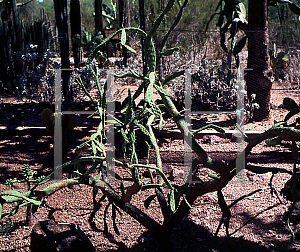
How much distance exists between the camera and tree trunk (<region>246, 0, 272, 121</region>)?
5352 millimetres

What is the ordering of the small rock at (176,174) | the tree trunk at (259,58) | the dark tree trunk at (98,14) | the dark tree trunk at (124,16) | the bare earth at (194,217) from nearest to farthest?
the bare earth at (194,217) → the small rock at (176,174) → the tree trunk at (259,58) → the dark tree trunk at (124,16) → the dark tree trunk at (98,14)

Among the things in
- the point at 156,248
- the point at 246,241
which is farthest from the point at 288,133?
the point at 156,248

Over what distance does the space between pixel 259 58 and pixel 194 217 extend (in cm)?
340

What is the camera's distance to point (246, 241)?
2674mm

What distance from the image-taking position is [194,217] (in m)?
3.07

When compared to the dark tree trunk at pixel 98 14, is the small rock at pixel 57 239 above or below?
below

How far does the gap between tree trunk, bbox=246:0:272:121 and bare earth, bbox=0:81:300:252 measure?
1288 millimetres

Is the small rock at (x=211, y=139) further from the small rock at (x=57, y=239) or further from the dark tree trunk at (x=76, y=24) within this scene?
the dark tree trunk at (x=76, y=24)

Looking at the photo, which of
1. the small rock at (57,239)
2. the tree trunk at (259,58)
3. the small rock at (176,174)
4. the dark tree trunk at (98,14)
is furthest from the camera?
the dark tree trunk at (98,14)

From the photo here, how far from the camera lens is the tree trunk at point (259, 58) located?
17.6 feet

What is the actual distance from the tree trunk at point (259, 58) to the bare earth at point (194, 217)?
1.29m

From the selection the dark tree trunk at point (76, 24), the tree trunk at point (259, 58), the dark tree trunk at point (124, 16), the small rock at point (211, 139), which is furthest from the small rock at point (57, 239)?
the dark tree trunk at point (76, 24)

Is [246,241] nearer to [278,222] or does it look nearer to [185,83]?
[278,222]

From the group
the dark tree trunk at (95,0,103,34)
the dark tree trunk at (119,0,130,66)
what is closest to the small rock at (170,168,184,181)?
the dark tree trunk at (119,0,130,66)
